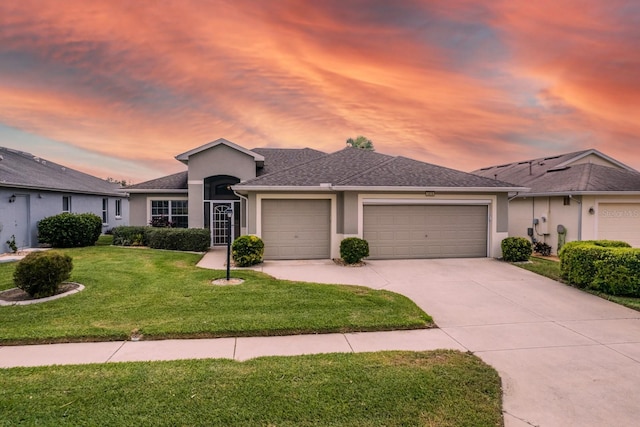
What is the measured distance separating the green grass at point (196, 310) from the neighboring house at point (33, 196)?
21.0 feet

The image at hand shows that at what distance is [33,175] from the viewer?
52.6 feet

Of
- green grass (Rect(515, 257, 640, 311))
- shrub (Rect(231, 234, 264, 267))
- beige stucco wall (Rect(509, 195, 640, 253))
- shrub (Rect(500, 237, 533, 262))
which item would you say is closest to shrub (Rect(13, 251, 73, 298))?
shrub (Rect(231, 234, 264, 267))

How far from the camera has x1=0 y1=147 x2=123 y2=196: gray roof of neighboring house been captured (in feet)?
45.5

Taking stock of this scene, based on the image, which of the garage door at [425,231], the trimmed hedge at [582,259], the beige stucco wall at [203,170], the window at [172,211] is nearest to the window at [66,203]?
the window at [172,211]

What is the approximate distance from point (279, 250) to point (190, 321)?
6.53 m

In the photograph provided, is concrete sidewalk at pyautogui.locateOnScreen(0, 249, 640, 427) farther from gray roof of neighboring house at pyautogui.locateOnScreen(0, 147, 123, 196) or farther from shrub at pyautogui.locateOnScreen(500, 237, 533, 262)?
gray roof of neighboring house at pyautogui.locateOnScreen(0, 147, 123, 196)

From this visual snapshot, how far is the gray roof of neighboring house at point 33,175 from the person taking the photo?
13859 mm

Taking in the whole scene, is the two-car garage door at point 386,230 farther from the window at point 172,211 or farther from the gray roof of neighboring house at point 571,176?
the window at point 172,211

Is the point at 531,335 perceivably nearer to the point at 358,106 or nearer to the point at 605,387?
the point at 605,387

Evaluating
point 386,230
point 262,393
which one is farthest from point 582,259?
point 262,393

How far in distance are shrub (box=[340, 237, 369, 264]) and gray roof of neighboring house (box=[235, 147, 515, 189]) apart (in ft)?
6.43

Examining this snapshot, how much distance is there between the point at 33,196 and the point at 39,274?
11.0m

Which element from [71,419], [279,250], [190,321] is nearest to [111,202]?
[279,250]

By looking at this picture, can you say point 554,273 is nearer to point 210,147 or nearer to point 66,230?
point 210,147
